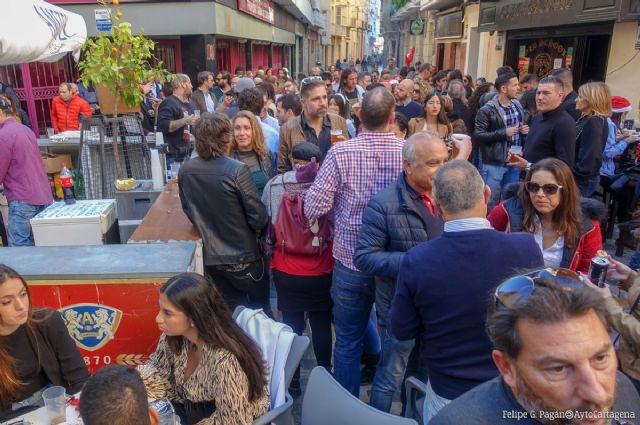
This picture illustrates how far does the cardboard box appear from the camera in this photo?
6691mm

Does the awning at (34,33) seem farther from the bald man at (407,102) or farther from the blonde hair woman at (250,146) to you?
the bald man at (407,102)

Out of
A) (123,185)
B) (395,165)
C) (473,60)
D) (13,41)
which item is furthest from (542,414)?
(473,60)

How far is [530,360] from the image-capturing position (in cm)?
122

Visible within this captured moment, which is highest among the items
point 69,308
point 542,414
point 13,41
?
point 13,41

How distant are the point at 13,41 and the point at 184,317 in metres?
2.42

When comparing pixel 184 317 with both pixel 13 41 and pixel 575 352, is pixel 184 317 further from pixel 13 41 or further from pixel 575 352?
pixel 13 41

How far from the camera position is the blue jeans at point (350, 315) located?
123 inches

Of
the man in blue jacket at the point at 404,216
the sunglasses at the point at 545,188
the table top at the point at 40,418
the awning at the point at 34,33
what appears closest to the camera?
the table top at the point at 40,418

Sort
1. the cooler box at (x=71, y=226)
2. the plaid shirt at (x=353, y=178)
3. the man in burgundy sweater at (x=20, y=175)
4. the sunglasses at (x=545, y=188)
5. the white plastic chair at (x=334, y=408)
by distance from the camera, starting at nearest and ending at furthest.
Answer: the white plastic chair at (x=334, y=408) → the sunglasses at (x=545, y=188) → the plaid shirt at (x=353, y=178) → the cooler box at (x=71, y=226) → the man in burgundy sweater at (x=20, y=175)

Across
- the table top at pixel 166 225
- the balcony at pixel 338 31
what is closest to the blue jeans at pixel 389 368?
the table top at pixel 166 225

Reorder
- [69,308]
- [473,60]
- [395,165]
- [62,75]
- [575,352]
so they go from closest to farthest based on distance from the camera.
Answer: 1. [575,352]
2. [69,308]
3. [395,165]
4. [62,75]
5. [473,60]

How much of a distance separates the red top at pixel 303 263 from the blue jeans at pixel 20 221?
312 cm

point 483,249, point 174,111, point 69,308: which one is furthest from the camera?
point 174,111

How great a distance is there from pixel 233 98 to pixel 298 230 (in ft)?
17.8
